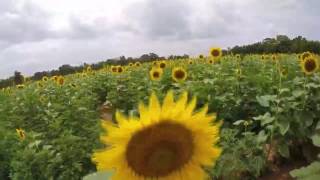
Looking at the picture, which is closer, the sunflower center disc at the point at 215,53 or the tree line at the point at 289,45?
the sunflower center disc at the point at 215,53

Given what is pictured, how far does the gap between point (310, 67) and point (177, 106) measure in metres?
4.43

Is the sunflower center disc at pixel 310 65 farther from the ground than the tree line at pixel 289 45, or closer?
farther from the ground

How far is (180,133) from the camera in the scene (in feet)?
3.67

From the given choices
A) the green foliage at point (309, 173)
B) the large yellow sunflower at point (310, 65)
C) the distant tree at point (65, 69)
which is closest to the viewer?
the green foliage at point (309, 173)

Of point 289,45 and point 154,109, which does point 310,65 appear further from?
point 289,45

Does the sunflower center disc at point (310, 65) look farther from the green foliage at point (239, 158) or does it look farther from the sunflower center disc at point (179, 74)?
the sunflower center disc at point (179, 74)

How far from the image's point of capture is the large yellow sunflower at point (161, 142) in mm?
1056

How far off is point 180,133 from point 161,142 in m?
0.06

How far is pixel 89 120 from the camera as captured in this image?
5.80 metres

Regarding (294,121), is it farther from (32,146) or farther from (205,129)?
(205,129)

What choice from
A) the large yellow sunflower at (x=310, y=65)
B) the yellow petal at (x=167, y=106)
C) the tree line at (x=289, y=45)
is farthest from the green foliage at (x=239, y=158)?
the tree line at (x=289, y=45)

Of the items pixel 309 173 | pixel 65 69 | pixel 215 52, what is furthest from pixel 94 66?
pixel 309 173

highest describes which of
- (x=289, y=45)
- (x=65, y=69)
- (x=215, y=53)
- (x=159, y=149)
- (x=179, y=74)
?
(x=159, y=149)

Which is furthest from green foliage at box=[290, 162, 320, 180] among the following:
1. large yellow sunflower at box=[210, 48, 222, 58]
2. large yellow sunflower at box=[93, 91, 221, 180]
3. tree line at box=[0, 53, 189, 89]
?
tree line at box=[0, 53, 189, 89]
